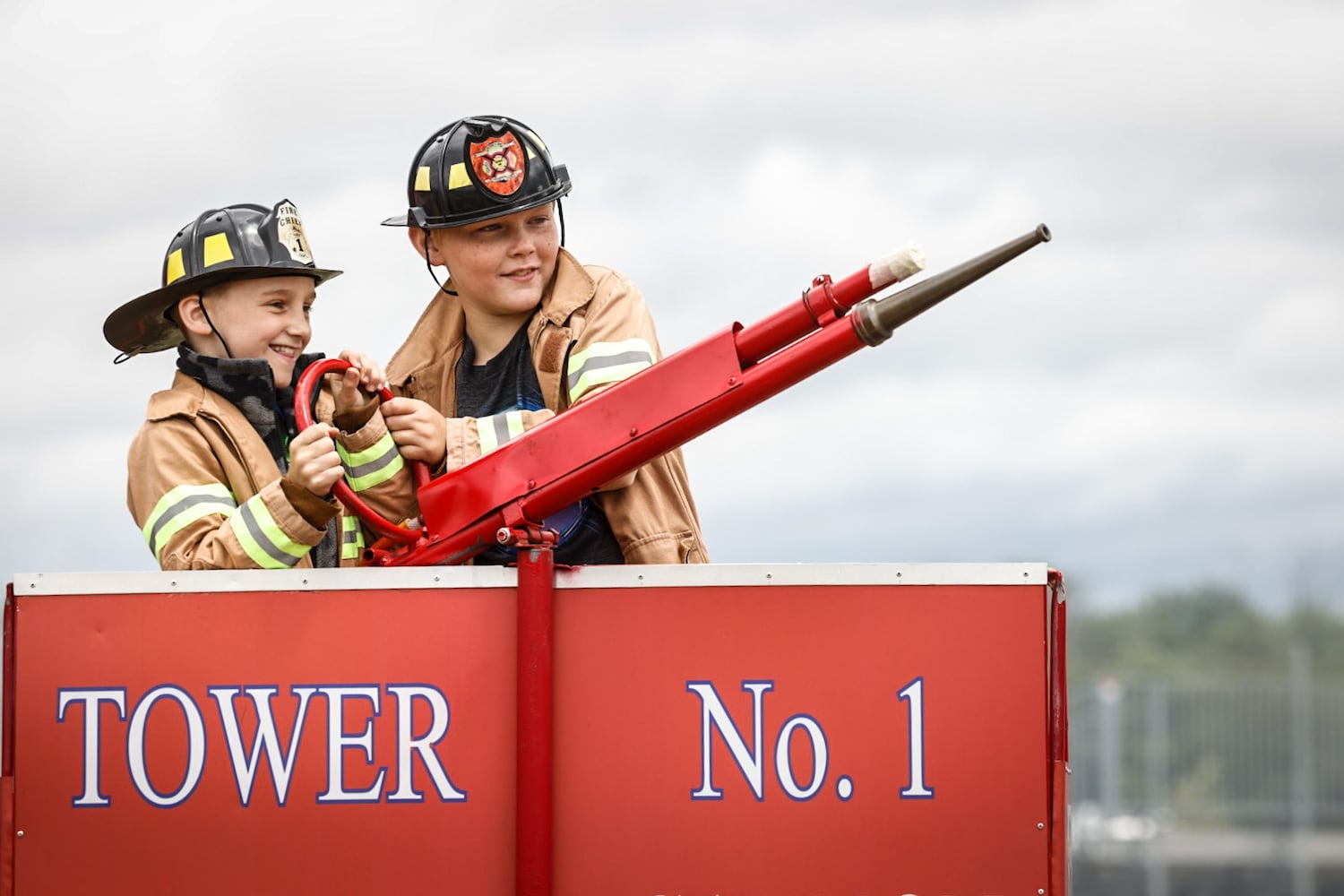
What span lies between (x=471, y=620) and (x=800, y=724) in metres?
0.77

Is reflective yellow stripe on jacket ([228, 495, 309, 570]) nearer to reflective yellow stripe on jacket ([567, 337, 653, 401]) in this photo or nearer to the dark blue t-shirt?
the dark blue t-shirt

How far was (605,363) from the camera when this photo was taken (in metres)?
4.96

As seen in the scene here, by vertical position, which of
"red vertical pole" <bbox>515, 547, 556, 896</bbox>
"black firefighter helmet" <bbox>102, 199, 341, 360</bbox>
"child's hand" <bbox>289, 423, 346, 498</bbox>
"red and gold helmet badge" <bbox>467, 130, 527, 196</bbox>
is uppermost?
"red and gold helmet badge" <bbox>467, 130, 527, 196</bbox>

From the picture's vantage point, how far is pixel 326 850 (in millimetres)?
4371

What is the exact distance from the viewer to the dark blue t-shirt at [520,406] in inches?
197

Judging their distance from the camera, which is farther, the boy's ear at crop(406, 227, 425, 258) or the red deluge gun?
the boy's ear at crop(406, 227, 425, 258)

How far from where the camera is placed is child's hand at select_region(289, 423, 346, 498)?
15.0 feet

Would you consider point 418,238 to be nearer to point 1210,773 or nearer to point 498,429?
point 498,429

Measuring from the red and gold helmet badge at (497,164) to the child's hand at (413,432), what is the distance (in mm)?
633

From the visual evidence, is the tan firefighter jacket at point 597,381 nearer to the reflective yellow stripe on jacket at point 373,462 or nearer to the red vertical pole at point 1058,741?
the reflective yellow stripe on jacket at point 373,462

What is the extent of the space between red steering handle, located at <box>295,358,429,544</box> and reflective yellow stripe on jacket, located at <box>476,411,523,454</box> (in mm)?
168

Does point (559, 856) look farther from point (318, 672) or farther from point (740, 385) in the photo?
point (740, 385)

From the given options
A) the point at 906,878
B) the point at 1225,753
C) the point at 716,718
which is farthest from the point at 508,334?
the point at 1225,753

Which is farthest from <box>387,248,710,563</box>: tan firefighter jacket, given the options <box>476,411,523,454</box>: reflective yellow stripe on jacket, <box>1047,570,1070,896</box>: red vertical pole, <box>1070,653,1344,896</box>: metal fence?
<box>1070,653,1344,896</box>: metal fence
